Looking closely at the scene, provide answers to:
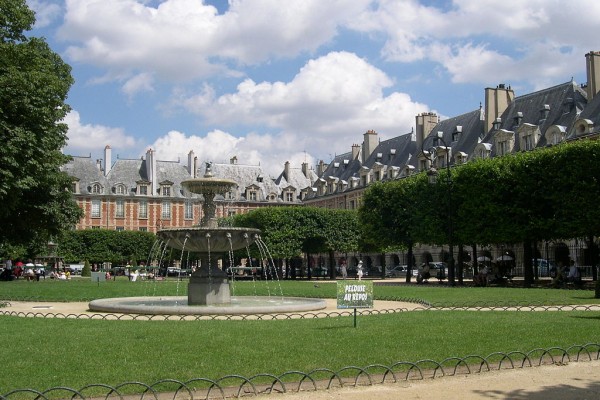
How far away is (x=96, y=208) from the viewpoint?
8638 centimetres

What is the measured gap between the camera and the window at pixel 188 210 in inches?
3568

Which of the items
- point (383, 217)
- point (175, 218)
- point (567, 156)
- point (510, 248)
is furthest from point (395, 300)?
point (175, 218)

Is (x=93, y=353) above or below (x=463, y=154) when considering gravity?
below

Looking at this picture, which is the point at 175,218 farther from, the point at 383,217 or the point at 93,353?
the point at 93,353

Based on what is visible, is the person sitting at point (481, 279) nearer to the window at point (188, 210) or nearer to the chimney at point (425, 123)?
the chimney at point (425, 123)

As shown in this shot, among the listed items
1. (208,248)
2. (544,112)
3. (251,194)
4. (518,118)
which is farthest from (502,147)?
(208,248)

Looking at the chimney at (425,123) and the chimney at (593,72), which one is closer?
the chimney at (593,72)

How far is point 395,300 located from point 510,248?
36643mm

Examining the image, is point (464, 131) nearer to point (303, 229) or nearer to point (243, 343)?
point (303, 229)

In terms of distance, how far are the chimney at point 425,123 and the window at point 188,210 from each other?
111ft

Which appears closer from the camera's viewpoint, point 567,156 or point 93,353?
point 93,353

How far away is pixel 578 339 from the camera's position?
12367 millimetres

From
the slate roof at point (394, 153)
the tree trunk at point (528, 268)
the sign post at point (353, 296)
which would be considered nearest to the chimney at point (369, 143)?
the slate roof at point (394, 153)

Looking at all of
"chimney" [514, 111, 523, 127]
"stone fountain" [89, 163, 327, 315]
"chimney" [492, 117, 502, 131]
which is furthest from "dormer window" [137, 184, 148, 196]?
"stone fountain" [89, 163, 327, 315]
